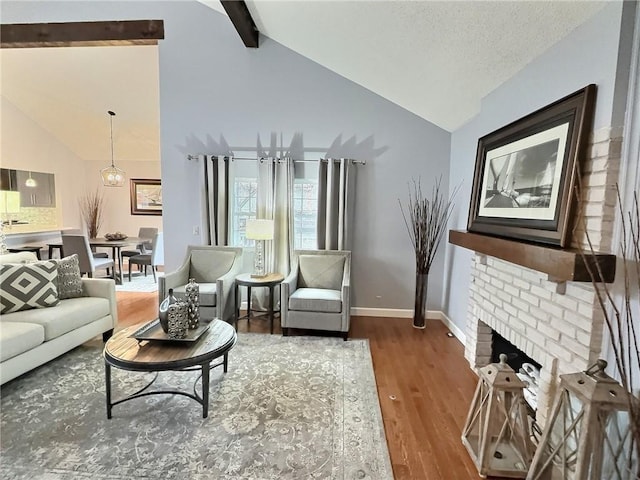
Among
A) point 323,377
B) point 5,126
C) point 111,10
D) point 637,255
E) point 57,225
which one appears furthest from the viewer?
point 57,225

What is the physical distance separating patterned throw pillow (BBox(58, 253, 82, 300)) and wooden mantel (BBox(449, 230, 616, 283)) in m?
3.80

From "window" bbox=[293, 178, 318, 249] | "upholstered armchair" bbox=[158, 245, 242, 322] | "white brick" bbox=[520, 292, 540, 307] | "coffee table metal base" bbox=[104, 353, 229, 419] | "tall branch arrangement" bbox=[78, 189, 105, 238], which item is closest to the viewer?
"white brick" bbox=[520, 292, 540, 307]

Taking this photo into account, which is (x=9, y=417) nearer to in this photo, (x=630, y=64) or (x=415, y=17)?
(x=415, y=17)

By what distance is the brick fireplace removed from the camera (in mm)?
1688

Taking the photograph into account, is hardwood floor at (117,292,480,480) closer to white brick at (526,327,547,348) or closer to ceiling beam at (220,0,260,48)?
white brick at (526,327,547,348)

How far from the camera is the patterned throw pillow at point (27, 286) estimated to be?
9.68ft

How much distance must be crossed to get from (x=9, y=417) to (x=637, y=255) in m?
3.72

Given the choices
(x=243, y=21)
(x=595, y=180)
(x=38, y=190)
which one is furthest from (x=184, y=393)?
(x=38, y=190)

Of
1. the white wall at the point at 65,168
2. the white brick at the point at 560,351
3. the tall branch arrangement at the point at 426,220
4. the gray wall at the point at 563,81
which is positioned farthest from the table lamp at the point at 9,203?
the white brick at the point at 560,351

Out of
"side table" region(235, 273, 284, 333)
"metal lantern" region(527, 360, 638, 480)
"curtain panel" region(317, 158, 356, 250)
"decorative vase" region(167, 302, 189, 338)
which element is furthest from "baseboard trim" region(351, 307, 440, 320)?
"metal lantern" region(527, 360, 638, 480)

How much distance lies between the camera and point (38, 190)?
6859mm

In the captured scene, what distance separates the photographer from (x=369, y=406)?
8.18 feet

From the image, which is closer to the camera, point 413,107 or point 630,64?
point 630,64

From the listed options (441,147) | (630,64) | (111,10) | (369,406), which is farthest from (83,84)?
(630,64)
